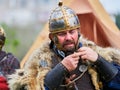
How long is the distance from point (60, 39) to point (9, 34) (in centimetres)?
2531

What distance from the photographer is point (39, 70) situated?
5.61 metres

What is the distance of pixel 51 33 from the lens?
5.59 metres

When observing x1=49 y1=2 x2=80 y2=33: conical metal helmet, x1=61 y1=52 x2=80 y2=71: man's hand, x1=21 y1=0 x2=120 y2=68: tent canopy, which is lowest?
x1=21 y1=0 x2=120 y2=68: tent canopy

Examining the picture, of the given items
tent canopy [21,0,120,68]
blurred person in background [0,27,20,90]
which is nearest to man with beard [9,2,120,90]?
blurred person in background [0,27,20,90]

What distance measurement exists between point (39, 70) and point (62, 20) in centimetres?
45

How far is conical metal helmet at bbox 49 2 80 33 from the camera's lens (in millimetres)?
5523

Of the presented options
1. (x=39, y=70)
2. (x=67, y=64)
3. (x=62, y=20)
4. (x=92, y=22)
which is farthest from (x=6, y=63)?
(x=92, y=22)

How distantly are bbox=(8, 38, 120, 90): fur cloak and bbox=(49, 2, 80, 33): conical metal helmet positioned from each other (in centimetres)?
20

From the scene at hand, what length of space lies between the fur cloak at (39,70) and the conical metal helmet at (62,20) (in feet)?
0.65

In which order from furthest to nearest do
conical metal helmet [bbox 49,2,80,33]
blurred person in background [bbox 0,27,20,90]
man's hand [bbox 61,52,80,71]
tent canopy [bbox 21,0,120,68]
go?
tent canopy [bbox 21,0,120,68] → blurred person in background [bbox 0,27,20,90] → conical metal helmet [bbox 49,2,80,33] → man's hand [bbox 61,52,80,71]

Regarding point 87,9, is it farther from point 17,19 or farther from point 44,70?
point 17,19

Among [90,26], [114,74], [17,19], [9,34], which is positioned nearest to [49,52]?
[114,74]

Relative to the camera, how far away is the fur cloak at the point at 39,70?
558 centimetres

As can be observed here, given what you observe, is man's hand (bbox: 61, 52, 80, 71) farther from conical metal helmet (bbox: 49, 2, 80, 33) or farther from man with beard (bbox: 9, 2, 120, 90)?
conical metal helmet (bbox: 49, 2, 80, 33)
